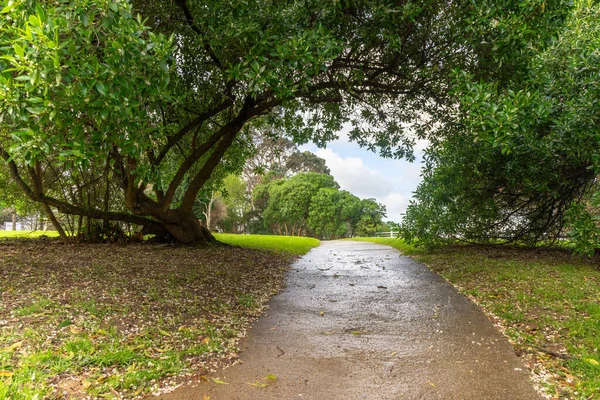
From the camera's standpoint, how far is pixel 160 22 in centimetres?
739

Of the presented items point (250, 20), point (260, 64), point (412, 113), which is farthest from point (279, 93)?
point (412, 113)

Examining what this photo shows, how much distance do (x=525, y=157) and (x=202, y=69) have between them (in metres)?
8.77

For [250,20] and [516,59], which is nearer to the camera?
[250,20]

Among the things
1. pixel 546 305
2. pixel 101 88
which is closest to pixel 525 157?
pixel 546 305

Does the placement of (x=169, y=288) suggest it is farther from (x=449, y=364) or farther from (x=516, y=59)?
(x=516, y=59)

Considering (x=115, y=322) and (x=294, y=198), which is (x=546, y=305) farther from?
(x=294, y=198)

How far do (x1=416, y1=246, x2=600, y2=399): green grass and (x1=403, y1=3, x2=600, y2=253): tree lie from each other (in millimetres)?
1254

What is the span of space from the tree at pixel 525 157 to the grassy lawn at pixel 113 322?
5.10 meters

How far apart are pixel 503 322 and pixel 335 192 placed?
33.0 meters

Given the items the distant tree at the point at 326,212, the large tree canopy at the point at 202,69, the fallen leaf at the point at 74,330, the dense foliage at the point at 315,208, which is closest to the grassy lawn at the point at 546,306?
the large tree canopy at the point at 202,69

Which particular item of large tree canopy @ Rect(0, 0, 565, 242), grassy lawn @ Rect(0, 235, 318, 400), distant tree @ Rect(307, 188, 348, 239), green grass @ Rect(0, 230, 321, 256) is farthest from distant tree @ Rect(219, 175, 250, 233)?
grassy lawn @ Rect(0, 235, 318, 400)

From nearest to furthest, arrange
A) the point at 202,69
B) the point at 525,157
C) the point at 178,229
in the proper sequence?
the point at 202,69
the point at 525,157
the point at 178,229

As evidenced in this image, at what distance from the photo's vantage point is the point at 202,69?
342 inches

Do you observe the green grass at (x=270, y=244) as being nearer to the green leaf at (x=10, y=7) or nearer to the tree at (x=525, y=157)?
the tree at (x=525, y=157)
